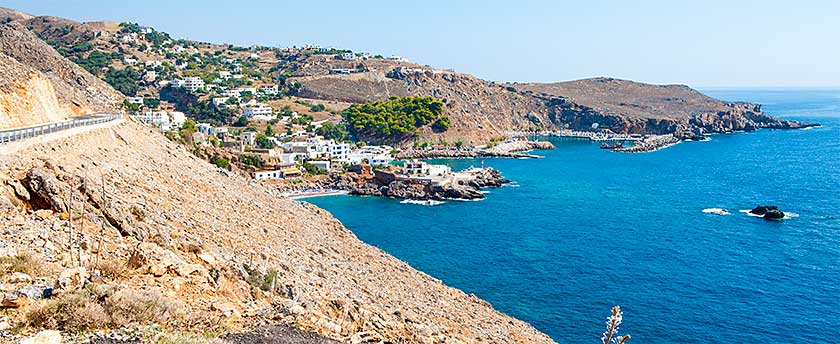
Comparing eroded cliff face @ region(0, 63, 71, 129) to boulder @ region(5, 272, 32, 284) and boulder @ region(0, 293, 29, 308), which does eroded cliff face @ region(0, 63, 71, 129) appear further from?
boulder @ region(0, 293, 29, 308)

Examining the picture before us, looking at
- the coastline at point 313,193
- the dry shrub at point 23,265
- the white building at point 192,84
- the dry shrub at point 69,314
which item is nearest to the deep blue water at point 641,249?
the coastline at point 313,193

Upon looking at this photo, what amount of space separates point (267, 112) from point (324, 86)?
923 inches

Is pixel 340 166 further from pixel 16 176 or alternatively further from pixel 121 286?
pixel 121 286

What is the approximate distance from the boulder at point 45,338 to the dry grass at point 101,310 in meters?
0.31

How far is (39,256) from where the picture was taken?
10.4 metres

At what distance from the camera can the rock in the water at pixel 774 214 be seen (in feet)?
154

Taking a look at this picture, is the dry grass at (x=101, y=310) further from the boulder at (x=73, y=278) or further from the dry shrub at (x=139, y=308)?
the boulder at (x=73, y=278)

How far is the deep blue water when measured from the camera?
27.9 metres

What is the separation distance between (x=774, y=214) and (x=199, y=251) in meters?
43.5

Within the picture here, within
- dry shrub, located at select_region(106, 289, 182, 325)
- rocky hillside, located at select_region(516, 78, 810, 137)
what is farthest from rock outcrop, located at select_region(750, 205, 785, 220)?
rocky hillside, located at select_region(516, 78, 810, 137)

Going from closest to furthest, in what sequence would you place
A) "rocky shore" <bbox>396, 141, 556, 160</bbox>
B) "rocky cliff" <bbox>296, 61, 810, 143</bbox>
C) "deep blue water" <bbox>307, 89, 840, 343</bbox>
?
"deep blue water" <bbox>307, 89, 840, 343</bbox>
"rocky shore" <bbox>396, 141, 556, 160</bbox>
"rocky cliff" <bbox>296, 61, 810, 143</bbox>

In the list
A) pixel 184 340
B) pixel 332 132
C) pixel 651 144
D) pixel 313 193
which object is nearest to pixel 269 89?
pixel 332 132

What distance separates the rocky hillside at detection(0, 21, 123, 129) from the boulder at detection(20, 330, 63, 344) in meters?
17.3

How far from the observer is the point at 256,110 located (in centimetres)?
9569
